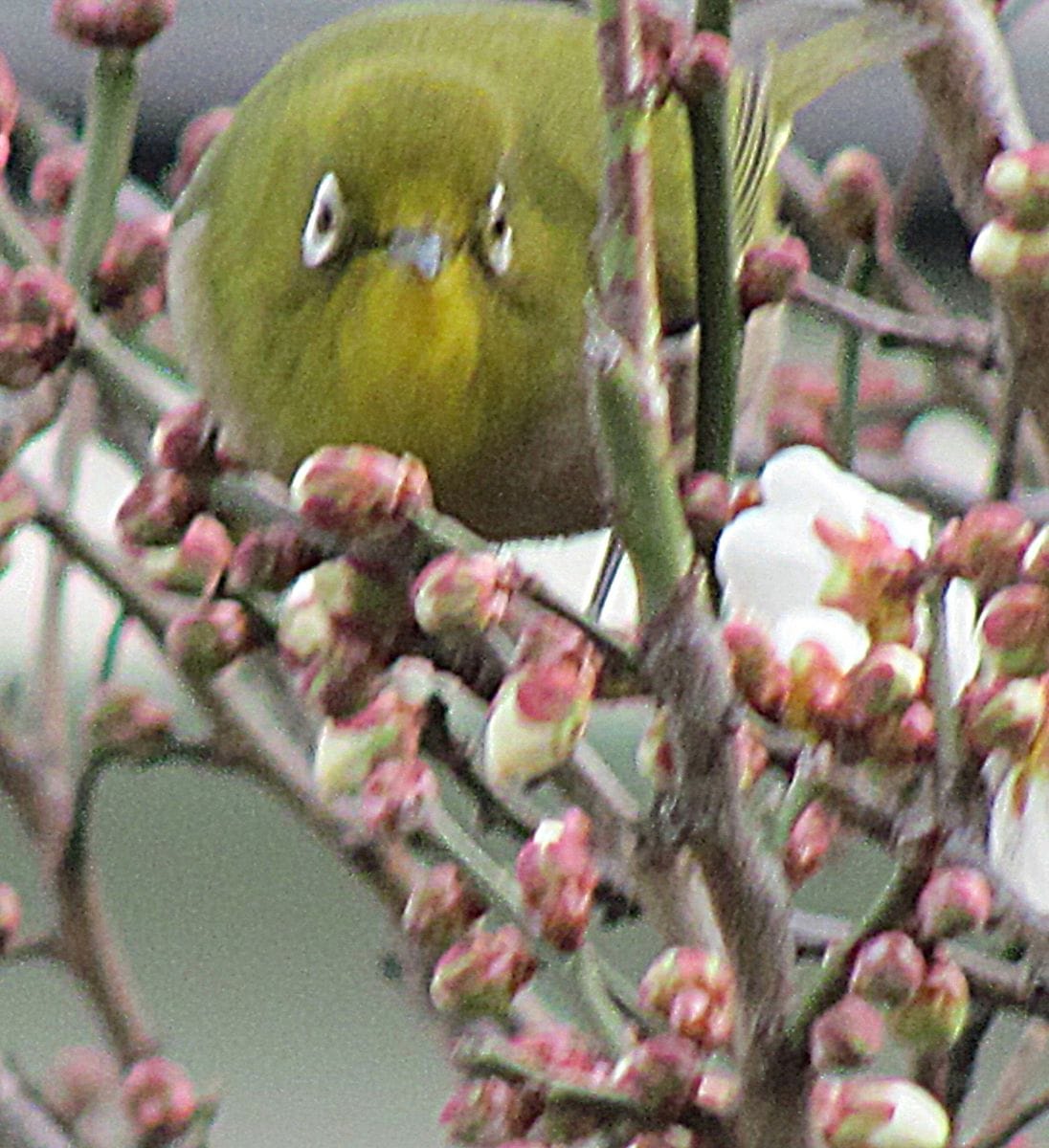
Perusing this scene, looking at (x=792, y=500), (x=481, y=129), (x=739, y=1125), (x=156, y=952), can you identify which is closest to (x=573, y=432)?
(x=481, y=129)

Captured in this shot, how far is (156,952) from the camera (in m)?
2.22

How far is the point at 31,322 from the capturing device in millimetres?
537

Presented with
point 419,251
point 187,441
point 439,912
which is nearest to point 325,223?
point 419,251

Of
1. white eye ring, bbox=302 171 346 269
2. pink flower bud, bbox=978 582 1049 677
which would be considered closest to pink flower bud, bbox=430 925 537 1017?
pink flower bud, bbox=978 582 1049 677

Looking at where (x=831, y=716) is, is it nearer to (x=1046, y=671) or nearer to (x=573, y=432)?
(x=1046, y=671)

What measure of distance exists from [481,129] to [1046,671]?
1.67 feet

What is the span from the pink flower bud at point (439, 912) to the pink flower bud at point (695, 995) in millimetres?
57

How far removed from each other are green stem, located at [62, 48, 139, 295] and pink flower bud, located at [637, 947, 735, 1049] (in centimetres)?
29

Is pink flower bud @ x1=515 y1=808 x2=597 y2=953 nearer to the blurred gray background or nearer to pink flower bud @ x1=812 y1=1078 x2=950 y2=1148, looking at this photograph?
pink flower bud @ x1=812 y1=1078 x2=950 y2=1148

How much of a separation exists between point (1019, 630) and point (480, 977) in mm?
131

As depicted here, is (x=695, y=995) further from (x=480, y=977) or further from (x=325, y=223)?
(x=325, y=223)

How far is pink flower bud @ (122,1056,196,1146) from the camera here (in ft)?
1.98

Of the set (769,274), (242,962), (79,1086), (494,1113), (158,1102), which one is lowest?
(242,962)

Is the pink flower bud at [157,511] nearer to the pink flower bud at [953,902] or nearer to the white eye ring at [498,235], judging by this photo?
the pink flower bud at [953,902]
